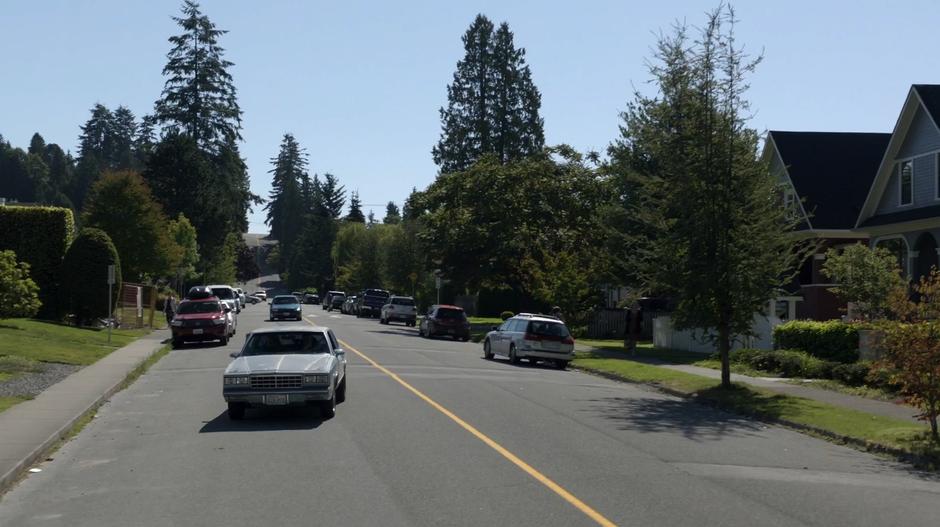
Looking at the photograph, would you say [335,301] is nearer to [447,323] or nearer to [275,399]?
[447,323]

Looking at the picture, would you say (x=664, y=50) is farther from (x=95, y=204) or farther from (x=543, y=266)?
(x=95, y=204)

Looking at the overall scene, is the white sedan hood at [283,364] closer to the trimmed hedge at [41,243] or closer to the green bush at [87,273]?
the green bush at [87,273]

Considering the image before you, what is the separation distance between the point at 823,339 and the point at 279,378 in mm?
16926

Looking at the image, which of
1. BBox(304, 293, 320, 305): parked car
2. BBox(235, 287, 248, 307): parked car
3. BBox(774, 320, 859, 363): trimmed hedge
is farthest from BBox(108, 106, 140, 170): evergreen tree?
BBox(774, 320, 859, 363): trimmed hedge

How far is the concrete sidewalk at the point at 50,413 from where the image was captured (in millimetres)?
11852

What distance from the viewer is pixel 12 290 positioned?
32.4 m

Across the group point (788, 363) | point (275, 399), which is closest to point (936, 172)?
point (788, 363)

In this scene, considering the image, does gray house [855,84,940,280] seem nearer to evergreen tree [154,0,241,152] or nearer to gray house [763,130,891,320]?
gray house [763,130,891,320]

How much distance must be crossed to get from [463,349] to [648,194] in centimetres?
1695

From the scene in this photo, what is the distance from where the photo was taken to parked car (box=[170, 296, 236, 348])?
34625 millimetres

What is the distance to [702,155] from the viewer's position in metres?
21.1

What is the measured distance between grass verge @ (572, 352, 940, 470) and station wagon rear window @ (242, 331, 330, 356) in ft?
26.7

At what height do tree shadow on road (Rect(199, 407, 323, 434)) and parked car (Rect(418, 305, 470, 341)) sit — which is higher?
parked car (Rect(418, 305, 470, 341))

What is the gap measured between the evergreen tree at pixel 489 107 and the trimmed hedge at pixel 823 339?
4399 centimetres
